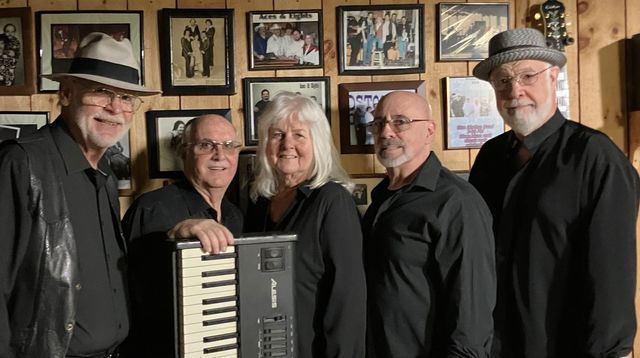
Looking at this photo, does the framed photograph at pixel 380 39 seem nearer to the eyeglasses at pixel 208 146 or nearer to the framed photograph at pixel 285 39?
the framed photograph at pixel 285 39

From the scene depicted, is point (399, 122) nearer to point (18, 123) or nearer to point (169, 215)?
point (169, 215)

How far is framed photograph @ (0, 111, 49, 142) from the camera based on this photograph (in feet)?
8.25

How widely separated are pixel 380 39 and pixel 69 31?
1.36 metres

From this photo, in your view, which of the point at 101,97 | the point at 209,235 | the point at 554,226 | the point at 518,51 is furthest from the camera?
the point at 518,51

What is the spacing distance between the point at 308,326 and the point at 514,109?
105cm

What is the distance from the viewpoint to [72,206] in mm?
1733

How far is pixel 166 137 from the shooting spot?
2.58 metres

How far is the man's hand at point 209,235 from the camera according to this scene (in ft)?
5.30

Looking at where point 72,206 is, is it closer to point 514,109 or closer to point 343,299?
point 343,299

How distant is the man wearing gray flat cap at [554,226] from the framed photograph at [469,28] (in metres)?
0.47

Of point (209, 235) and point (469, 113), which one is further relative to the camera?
point (469, 113)

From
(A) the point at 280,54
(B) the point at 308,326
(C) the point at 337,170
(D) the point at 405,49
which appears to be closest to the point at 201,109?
(A) the point at 280,54

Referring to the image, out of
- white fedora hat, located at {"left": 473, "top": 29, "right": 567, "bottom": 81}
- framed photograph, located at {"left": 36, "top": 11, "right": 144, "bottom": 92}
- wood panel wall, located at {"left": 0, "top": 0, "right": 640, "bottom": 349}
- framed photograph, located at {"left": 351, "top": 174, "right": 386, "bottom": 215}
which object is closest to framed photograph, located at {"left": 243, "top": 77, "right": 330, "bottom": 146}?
wood panel wall, located at {"left": 0, "top": 0, "right": 640, "bottom": 349}

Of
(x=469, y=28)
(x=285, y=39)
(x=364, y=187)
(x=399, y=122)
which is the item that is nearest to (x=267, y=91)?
(x=285, y=39)
